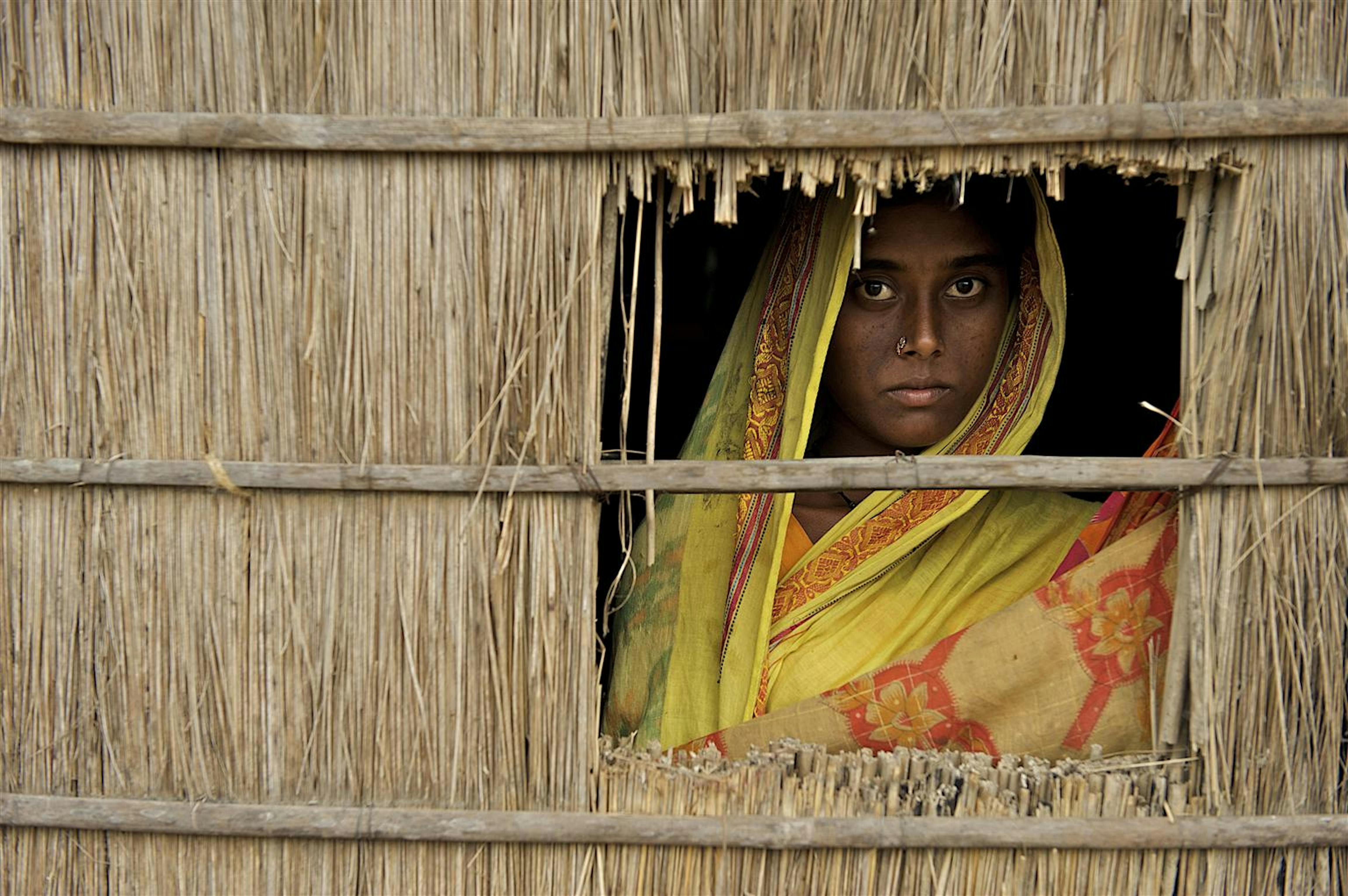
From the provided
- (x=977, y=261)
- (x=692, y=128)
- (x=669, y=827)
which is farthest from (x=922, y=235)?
(x=669, y=827)

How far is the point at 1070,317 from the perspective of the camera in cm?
348

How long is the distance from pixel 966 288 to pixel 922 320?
0.43ft

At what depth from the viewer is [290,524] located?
2000 mm

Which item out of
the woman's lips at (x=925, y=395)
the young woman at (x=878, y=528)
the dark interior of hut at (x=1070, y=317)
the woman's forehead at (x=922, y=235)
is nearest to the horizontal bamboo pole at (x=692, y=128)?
the young woman at (x=878, y=528)

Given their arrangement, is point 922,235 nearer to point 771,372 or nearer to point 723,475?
point 771,372

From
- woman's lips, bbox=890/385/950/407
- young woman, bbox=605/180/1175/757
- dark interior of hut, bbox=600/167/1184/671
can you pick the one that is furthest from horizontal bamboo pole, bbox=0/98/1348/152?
dark interior of hut, bbox=600/167/1184/671

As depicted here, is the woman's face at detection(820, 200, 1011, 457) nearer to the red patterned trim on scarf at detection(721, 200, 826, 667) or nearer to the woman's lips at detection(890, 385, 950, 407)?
the woman's lips at detection(890, 385, 950, 407)

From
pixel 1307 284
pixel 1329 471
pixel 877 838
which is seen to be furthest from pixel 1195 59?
pixel 877 838

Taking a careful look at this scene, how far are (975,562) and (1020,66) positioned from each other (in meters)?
0.93

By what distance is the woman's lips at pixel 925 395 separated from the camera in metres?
2.41

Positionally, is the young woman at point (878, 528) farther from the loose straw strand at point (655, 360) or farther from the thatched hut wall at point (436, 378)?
the loose straw strand at point (655, 360)

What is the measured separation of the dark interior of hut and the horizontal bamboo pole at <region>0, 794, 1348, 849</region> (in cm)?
106

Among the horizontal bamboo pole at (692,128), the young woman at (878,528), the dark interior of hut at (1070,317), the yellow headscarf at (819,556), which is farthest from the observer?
the dark interior of hut at (1070,317)

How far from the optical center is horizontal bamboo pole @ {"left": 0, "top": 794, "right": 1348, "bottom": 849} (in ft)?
6.38
